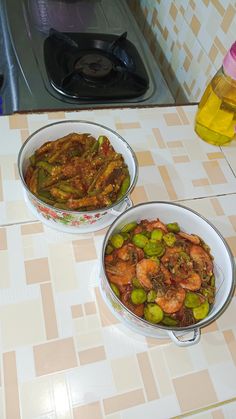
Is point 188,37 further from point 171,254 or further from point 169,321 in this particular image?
point 169,321

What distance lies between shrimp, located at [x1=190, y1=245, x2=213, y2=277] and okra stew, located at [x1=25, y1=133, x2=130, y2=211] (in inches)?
6.5

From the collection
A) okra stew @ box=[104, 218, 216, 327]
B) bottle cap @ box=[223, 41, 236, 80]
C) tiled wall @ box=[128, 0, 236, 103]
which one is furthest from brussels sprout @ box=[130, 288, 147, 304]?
tiled wall @ box=[128, 0, 236, 103]

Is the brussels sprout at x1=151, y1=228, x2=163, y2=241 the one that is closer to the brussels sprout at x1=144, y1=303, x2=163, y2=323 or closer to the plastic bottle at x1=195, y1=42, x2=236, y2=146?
the brussels sprout at x1=144, y1=303, x2=163, y2=323

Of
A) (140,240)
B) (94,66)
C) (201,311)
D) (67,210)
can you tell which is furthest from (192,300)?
(94,66)

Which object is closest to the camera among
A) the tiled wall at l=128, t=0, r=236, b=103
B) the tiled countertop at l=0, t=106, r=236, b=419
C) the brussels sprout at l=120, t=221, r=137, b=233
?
the tiled countertop at l=0, t=106, r=236, b=419

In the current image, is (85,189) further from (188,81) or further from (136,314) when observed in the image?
(188,81)

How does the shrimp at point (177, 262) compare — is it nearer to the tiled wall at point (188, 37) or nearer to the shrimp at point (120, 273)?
the shrimp at point (120, 273)

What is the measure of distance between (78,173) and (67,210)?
0.11 meters

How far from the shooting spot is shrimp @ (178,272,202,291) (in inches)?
22.2

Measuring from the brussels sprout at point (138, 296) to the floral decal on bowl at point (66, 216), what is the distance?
14 centimetres

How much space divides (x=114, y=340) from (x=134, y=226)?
7.3 inches

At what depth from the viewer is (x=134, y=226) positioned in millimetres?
609

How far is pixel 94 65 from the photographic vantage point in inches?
38.2

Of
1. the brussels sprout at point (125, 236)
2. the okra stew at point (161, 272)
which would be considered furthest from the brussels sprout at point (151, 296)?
the brussels sprout at point (125, 236)
